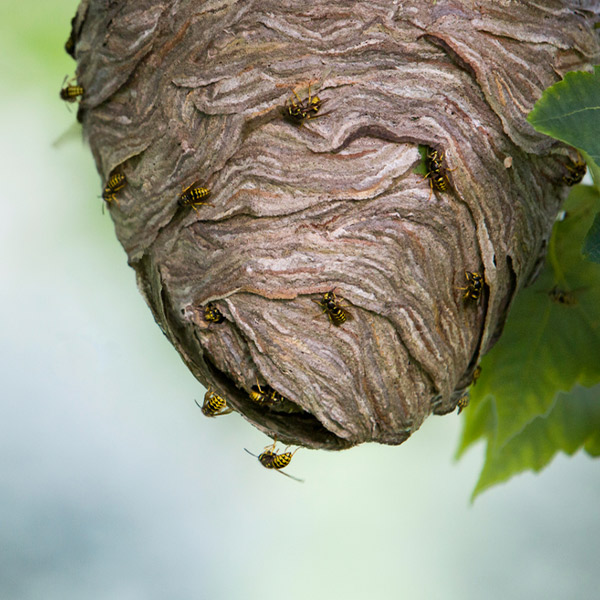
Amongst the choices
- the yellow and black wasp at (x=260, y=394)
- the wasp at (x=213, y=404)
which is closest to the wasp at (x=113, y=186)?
the wasp at (x=213, y=404)

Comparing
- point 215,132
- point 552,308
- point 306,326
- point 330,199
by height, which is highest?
A: point 215,132

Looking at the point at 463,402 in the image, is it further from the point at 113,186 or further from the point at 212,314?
the point at 113,186

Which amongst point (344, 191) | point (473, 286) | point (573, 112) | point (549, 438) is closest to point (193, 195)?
point (344, 191)

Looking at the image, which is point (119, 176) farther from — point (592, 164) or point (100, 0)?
point (592, 164)

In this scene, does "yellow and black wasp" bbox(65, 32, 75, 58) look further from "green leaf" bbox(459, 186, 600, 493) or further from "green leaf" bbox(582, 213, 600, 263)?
"green leaf" bbox(582, 213, 600, 263)

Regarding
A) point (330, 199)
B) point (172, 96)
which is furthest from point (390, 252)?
point (172, 96)

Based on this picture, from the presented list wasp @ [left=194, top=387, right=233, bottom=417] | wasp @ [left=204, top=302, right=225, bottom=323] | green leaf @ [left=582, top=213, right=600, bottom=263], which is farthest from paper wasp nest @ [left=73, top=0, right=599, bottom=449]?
green leaf @ [left=582, top=213, right=600, bottom=263]
